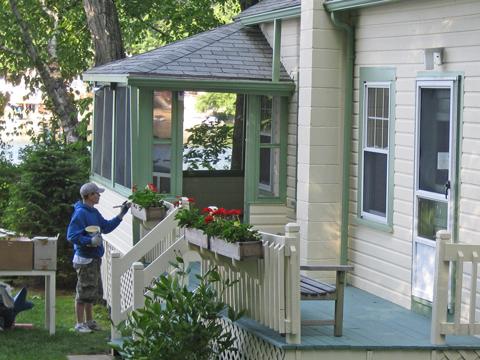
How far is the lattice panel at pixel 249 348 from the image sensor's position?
29.3 ft

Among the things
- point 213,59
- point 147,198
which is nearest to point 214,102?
point 213,59

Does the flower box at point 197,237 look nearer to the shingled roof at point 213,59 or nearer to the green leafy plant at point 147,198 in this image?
the green leafy plant at point 147,198

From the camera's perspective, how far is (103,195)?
16484mm

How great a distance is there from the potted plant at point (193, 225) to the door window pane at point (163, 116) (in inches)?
127

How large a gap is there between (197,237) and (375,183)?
8.25ft

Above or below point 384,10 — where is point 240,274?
below

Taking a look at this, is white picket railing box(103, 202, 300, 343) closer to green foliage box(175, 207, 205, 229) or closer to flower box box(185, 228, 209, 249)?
flower box box(185, 228, 209, 249)

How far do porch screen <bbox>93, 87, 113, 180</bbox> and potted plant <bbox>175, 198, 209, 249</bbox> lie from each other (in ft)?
17.5

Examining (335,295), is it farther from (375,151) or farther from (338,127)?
(338,127)

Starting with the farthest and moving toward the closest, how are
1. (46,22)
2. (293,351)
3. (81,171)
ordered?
(46,22)
(81,171)
(293,351)

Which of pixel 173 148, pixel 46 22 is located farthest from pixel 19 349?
pixel 46 22

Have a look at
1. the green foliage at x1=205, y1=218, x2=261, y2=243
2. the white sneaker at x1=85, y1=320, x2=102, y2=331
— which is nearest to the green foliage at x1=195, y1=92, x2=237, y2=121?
the white sneaker at x1=85, y1=320, x2=102, y2=331

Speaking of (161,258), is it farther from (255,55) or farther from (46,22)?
(46,22)

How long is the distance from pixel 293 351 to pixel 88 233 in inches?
178
